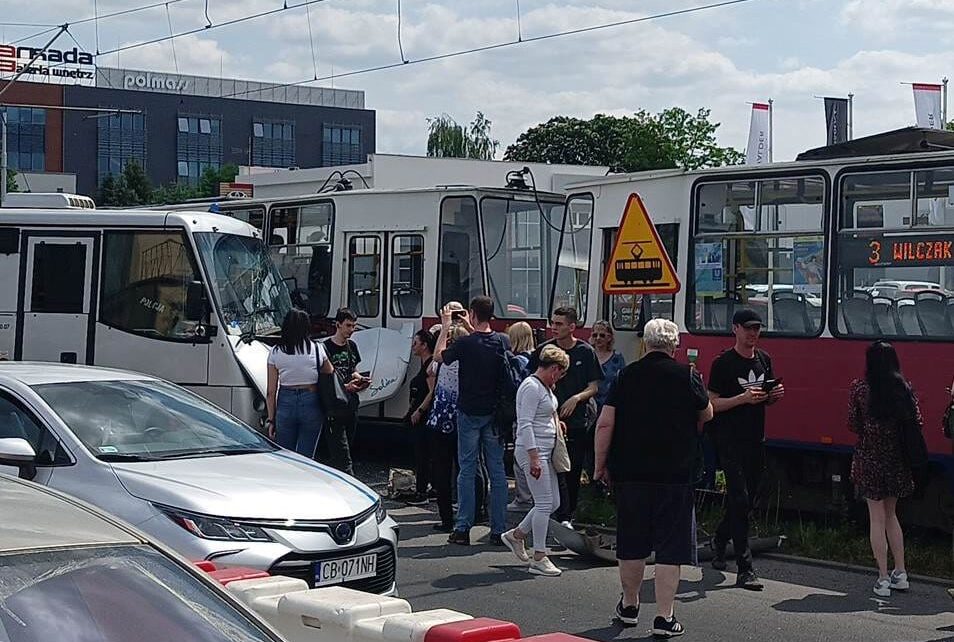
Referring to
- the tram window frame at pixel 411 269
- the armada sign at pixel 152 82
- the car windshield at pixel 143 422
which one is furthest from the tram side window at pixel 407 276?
the armada sign at pixel 152 82

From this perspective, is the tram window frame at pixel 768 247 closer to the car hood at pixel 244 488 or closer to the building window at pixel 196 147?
the car hood at pixel 244 488

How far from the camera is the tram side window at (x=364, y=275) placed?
657 inches

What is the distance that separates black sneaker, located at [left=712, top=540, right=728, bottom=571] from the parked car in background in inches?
274

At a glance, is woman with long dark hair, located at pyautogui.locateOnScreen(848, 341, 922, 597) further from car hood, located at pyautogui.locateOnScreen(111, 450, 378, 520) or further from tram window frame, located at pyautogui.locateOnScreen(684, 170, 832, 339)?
car hood, located at pyautogui.locateOnScreen(111, 450, 378, 520)

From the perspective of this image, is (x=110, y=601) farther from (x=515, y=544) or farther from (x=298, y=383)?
(x=298, y=383)

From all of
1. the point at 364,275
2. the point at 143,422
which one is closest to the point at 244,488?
the point at 143,422

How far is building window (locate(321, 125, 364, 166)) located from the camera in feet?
344

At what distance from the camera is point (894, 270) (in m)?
11.4

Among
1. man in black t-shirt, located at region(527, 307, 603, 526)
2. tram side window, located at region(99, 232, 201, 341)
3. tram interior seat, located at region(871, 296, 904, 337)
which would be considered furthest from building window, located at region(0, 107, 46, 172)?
tram interior seat, located at region(871, 296, 904, 337)

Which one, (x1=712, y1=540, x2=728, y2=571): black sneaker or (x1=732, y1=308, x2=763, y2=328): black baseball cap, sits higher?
(x1=732, y1=308, x2=763, y2=328): black baseball cap

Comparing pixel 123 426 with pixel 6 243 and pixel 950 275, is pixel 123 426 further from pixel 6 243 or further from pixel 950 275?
pixel 6 243

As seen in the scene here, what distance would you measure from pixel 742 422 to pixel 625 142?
63444 mm

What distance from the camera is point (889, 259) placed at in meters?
11.4

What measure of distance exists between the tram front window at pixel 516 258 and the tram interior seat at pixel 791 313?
4469 mm
